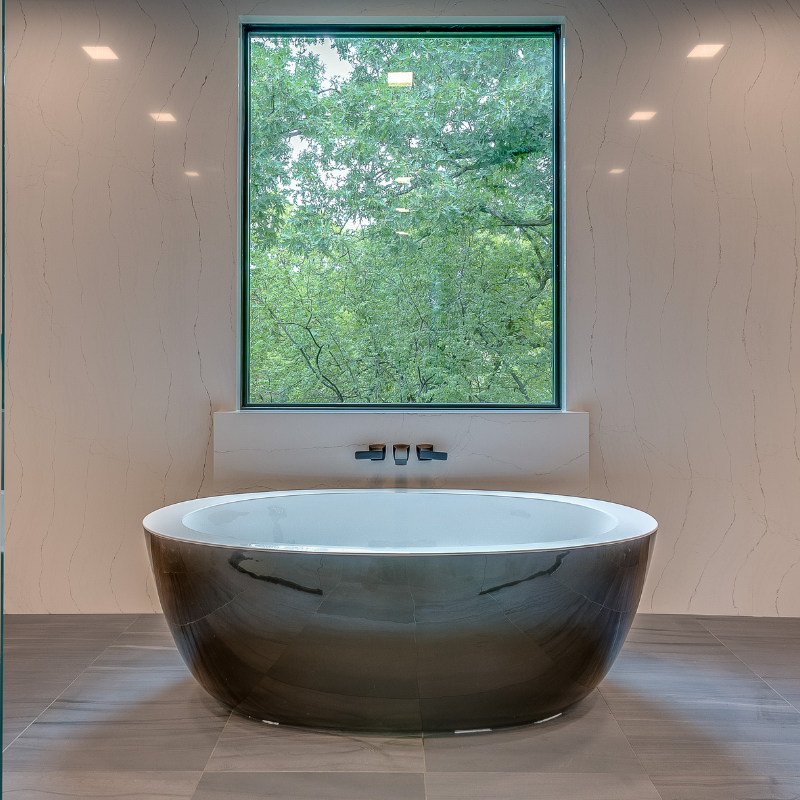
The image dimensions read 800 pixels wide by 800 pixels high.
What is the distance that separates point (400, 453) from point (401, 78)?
62.7 inches

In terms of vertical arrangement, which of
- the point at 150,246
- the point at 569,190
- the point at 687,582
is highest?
the point at 569,190

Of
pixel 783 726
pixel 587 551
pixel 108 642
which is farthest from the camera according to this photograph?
pixel 108 642

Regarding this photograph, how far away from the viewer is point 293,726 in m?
1.75

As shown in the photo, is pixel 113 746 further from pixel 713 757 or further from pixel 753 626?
pixel 753 626

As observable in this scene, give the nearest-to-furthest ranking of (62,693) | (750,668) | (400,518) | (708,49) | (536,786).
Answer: (536,786) → (62,693) → (750,668) → (400,518) → (708,49)

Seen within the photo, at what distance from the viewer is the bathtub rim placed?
159 centimetres

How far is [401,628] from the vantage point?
1591 mm

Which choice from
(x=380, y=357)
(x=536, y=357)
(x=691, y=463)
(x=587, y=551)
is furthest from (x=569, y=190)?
(x=587, y=551)

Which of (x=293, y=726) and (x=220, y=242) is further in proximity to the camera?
(x=220, y=242)

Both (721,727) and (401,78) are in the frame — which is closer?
(721,727)

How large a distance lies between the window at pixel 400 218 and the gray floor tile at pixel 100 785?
1.51m

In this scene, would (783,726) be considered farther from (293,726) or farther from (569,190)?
(569,190)

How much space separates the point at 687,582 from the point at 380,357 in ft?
5.18

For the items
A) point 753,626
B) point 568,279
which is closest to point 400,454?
point 568,279
